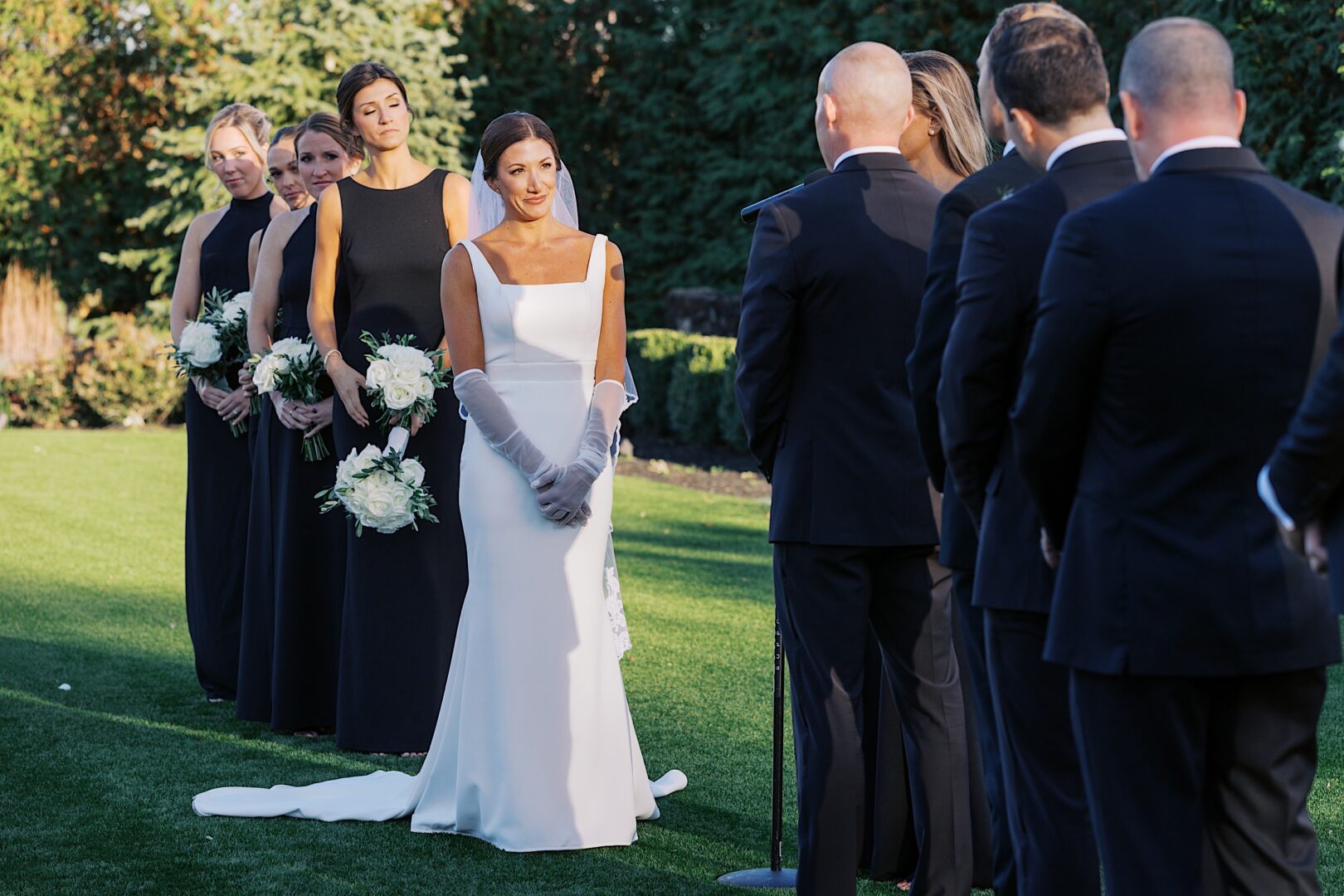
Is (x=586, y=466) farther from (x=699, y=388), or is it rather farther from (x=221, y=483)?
(x=699, y=388)

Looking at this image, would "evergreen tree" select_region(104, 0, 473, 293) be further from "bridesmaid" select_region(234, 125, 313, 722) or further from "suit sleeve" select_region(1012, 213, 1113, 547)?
"suit sleeve" select_region(1012, 213, 1113, 547)

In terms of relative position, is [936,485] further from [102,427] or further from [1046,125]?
[102,427]

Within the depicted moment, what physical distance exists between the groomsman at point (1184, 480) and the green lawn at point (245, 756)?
2.00 metres

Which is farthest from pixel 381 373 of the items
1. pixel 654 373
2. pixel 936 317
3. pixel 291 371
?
pixel 654 373

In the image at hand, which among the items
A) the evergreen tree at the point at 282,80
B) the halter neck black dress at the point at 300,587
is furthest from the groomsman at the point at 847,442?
the evergreen tree at the point at 282,80

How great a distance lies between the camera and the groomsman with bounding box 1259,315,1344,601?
2510mm

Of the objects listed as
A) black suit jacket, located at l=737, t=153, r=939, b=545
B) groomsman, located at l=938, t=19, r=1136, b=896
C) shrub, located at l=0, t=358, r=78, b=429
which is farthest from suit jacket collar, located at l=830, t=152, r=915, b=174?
shrub, located at l=0, t=358, r=78, b=429

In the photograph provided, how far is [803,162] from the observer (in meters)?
26.6

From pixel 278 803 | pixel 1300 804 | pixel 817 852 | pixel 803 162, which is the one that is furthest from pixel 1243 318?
pixel 803 162

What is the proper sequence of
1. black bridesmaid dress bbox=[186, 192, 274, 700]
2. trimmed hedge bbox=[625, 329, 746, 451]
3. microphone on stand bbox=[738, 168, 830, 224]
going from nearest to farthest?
1. microphone on stand bbox=[738, 168, 830, 224]
2. black bridesmaid dress bbox=[186, 192, 274, 700]
3. trimmed hedge bbox=[625, 329, 746, 451]

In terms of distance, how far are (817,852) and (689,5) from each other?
2668 cm

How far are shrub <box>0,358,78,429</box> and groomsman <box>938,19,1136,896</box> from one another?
21551 millimetres

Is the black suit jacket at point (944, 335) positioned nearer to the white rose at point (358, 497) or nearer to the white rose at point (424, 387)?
the white rose at point (424, 387)

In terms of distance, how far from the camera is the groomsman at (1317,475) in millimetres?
2510
